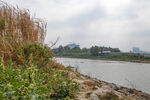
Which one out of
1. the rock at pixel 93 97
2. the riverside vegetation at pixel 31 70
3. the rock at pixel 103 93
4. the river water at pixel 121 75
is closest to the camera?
the riverside vegetation at pixel 31 70

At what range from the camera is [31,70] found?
1.56 m

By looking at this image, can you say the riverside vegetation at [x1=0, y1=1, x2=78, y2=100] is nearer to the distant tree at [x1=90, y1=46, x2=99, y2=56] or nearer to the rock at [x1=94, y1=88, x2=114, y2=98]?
the rock at [x1=94, y1=88, x2=114, y2=98]

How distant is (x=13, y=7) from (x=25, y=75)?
8.79 ft

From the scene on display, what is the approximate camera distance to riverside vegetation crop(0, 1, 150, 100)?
1403 millimetres

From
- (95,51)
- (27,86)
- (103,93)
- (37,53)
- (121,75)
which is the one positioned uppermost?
(95,51)

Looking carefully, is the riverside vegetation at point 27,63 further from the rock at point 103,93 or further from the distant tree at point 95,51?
the distant tree at point 95,51

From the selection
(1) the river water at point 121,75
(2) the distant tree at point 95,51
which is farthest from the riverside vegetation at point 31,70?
(2) the distant tree at point 95,51

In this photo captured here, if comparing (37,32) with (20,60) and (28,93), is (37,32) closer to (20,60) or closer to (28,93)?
(20,60)

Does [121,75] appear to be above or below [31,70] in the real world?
below

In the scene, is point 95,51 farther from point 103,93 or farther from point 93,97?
point 93,97

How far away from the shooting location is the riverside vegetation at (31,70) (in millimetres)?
1403

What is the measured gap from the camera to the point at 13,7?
3.81 metres

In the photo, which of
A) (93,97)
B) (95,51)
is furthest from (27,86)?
(95,51)

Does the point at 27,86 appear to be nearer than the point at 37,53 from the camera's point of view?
Yes
